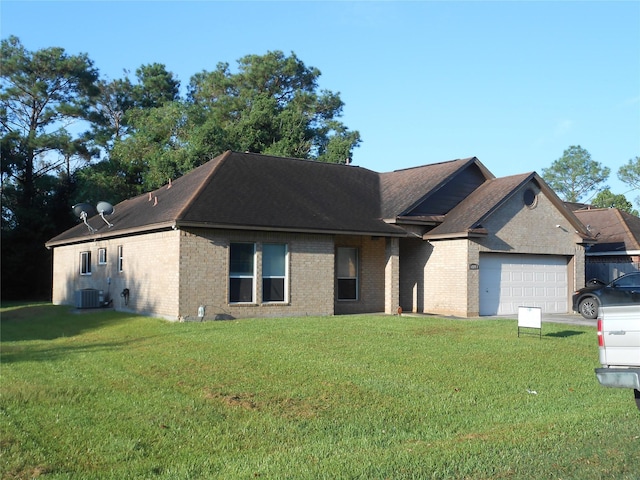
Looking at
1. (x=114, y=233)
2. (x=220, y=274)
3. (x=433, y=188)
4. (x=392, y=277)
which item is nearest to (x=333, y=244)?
(x=392, y=277)

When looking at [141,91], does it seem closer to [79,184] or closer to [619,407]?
[79,184]

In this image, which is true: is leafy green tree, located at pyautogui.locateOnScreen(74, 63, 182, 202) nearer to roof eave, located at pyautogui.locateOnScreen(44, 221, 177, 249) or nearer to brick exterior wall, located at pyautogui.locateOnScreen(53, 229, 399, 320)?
roof eave, located at pyautogui.locateOnScreen(44, 221, 177, 249)

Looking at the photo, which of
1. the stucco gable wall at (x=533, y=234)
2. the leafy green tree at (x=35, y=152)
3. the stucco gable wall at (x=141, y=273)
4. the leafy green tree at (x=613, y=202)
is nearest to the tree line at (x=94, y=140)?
the leafy green tree at (x=35, y=152)

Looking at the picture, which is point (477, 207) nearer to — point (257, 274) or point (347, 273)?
point (347, 273)

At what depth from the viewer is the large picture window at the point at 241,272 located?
2030cm

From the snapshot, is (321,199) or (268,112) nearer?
(321,199)

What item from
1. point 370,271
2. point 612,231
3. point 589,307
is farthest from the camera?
point 612,231

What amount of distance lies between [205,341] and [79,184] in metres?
29.6

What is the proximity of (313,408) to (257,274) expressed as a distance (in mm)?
11438

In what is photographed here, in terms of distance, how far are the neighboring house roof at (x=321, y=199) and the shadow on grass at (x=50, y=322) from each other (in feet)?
9.69

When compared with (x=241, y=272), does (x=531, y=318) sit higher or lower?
lower

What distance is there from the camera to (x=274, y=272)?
21.0 meters

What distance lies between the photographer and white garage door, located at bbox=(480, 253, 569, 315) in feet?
76.6

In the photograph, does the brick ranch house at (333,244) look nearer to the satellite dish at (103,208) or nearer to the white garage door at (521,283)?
the white garage door at (521,283)
